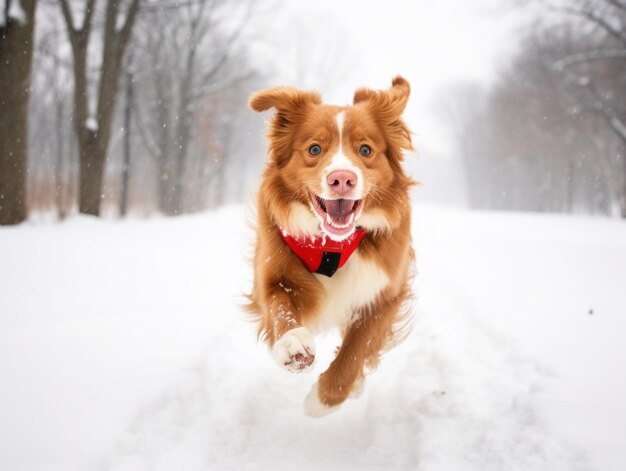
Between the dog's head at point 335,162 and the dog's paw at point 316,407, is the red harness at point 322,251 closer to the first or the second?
the dog's head at point 335,162

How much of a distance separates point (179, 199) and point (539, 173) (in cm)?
2813

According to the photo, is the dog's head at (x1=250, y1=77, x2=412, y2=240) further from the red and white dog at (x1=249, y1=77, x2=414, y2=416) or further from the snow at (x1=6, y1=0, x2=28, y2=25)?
the snow at (x1=6, y1=0, x2=28, y2=25)

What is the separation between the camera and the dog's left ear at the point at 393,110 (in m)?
3.08

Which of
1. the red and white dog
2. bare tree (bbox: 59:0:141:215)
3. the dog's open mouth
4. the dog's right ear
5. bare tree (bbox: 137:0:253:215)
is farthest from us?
bare tree (bbox: 137:0:253:215)

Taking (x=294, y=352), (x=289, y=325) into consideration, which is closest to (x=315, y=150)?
(x=289, y=325)

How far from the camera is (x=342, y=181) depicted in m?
2.47

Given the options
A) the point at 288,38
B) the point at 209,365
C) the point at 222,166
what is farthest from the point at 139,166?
the point at 209,365

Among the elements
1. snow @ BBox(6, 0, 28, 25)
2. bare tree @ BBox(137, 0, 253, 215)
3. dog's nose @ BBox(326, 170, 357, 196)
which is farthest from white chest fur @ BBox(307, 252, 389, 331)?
bare tree @ BBox(137, 0, 253, 215)

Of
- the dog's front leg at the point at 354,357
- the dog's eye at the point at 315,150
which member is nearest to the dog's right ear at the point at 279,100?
the dog's eye at the point at 315,150

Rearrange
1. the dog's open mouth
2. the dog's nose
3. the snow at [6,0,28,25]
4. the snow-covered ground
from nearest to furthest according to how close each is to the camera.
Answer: the snow-covered ground, the dog's nose, the dog's open mouth, the snow at [6,0,28,25]

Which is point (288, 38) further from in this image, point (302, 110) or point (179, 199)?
point (302, 110)

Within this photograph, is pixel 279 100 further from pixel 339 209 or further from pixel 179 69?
pixel 179 69

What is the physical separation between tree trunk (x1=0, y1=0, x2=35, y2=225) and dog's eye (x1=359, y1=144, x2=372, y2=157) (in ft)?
20.9

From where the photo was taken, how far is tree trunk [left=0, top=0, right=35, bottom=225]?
680 cm
